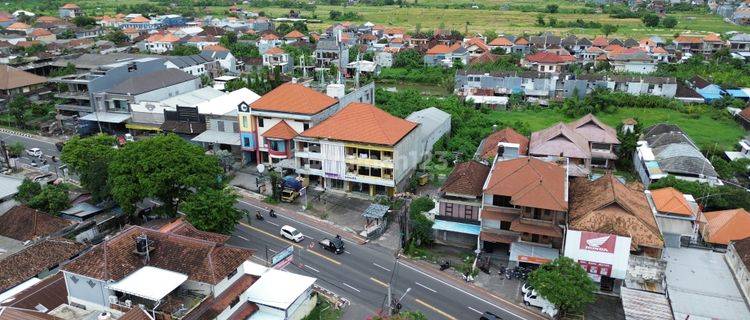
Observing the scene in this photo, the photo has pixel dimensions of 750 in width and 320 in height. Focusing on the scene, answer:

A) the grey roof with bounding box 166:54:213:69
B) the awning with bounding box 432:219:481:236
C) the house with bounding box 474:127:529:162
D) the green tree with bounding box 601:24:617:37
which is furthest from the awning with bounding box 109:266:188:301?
the green tree with bounding box 601:24:617:37

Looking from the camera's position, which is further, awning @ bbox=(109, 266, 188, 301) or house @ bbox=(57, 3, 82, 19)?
house @ bbox=(57, 3, 82, 19)

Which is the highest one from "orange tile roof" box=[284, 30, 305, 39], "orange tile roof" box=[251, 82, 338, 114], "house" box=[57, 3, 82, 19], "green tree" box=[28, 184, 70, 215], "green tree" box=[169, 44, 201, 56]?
"house" box=[57, 3, 82, 19]

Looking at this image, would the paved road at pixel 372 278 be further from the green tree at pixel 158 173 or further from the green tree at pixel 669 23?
the green tree at pixel 669 23

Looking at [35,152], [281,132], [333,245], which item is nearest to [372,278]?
[333,245]

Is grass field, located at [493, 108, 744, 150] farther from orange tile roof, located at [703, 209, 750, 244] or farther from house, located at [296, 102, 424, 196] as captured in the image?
house, located at [296, 102, 424, 196]

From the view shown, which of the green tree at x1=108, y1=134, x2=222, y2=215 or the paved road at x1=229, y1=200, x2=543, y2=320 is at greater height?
the green tree at x1=108, y1=134, x2=222, y2=215

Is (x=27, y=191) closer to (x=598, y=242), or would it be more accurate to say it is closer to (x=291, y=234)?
(x=291, y=234)

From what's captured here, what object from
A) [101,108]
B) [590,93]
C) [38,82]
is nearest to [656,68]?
[590,93]

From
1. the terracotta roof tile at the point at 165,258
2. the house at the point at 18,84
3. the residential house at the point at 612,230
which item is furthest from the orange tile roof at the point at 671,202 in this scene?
the house at the point at 18,84
